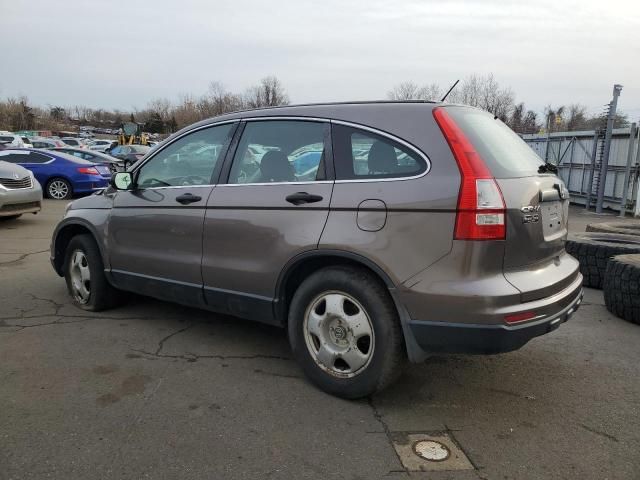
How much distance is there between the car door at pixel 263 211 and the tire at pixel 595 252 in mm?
4032

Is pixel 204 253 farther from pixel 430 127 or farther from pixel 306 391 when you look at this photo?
pixel 430 127

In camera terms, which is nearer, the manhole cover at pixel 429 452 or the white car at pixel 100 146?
the manhole cover at pixel 429 452

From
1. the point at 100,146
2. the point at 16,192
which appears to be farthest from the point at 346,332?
the point at 100,146

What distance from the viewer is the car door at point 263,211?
11.2 feet

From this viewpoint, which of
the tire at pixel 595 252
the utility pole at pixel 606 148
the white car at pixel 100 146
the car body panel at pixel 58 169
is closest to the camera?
the tire at pixel 595 252

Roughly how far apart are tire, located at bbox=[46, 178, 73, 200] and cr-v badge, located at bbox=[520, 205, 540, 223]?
14814mm

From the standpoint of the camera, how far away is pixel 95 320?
16.1 feet

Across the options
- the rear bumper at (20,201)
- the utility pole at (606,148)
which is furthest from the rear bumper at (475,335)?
the utility pole at (606,148)

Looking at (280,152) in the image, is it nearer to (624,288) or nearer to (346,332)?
(346,332)

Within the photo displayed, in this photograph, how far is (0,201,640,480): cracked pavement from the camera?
2.72 metres

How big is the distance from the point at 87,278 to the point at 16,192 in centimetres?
610

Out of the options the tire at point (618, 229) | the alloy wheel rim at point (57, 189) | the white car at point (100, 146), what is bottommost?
the alloy wheel rim at point (57, 189)

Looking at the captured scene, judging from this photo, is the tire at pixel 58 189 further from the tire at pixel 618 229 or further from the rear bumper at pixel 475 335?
the rear bumper at pixel 475 335

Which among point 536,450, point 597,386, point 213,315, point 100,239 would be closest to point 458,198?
point 536,450
